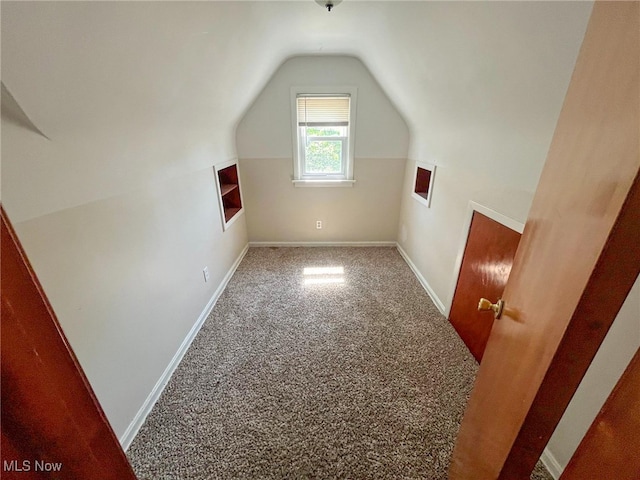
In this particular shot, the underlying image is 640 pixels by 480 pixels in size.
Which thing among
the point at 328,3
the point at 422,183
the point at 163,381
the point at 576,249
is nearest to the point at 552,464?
the point at 576,249

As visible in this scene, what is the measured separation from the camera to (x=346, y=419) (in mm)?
1431

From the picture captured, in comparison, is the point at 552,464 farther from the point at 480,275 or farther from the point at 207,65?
the point at 207,65

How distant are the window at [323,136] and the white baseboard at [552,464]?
2.86 m

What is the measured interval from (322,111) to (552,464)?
338 centimetres

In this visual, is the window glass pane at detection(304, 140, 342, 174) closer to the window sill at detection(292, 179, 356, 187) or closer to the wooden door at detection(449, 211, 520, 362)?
the window sill at detection(292, 179, 356, 187)

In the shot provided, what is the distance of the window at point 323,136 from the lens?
298cm

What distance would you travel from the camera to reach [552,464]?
1.19 meters

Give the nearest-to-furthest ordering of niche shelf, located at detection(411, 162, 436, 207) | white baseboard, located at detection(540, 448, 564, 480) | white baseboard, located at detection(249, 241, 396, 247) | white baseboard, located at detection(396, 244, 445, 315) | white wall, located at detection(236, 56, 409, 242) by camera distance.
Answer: white baseboard, located at detection(540, 448, 564, 480)
white baseboard, located at detection(396, 244, 445, 315)
niche shelf, located at detection(411, 162, 436, 207)
white wall, located at detection(236, 56, 409, 242)
white baseboard, located at detection(249, 241, 396, 247)

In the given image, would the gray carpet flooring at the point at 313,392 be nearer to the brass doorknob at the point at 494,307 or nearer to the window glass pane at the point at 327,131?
the brass doorknob at the point at 494,307

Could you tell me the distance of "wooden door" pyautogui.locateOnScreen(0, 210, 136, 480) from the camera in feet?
1.20

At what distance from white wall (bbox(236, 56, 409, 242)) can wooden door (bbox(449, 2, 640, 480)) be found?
2.68 meters

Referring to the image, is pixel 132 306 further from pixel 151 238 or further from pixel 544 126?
pixel 544 126

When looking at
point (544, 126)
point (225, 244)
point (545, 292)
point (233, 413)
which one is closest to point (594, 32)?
point (545, 292)

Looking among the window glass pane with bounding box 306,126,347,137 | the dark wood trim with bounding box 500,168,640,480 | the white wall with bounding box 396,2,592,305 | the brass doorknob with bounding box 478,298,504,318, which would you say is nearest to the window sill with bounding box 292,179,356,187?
the window glass pane with bounding box 306,126,347,137
